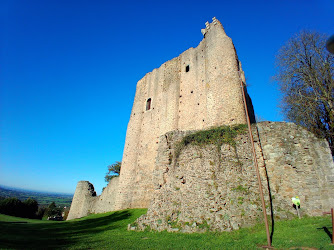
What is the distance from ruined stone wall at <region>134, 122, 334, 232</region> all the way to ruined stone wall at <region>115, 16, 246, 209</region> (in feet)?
11.5

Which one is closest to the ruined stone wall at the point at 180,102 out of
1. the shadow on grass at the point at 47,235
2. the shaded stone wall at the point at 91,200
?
the shaded stone wall at the point at 91,200

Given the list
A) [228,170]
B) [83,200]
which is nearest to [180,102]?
[228,170]

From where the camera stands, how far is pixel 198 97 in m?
16.0

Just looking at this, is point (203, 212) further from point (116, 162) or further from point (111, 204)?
point (116, 162)

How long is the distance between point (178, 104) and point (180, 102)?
0.28m

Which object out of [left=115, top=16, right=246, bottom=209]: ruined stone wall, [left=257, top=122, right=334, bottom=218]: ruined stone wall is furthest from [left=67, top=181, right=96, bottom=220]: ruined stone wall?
[left=257, top=122, right=334, bottom=218]: ruined stone wall

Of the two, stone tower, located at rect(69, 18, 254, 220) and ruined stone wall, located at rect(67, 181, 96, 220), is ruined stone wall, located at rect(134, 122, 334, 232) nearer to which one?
stone tower, located at rect(69, 18, 254, 220)

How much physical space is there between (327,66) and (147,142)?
14338mm

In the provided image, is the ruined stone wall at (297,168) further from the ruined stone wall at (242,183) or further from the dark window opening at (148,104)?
the dark window opening at (148,104)

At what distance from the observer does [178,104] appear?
17734mm

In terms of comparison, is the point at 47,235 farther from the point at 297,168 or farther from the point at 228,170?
the point at 297,168

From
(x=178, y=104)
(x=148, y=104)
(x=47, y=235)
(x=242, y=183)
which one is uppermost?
(x=148, y=104)

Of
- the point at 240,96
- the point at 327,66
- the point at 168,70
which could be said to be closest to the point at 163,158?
the point at 240,96

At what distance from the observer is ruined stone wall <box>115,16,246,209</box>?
1336cm
